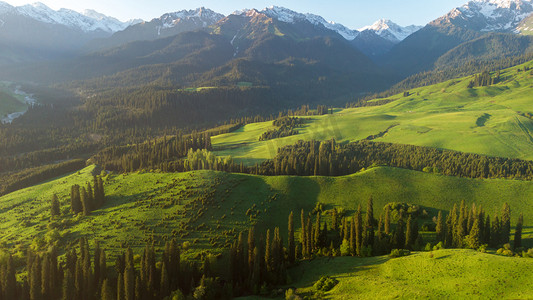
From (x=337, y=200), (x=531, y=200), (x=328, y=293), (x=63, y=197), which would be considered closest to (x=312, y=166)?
(x=337, y=200)

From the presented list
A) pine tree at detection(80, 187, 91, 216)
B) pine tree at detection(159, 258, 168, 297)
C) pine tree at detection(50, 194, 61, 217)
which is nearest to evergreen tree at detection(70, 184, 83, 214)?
pine tree at detection(80, 187, 91, 216)

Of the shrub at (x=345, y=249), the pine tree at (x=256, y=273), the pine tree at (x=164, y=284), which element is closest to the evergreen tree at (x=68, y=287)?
the pine tree at (x=164, y=284)

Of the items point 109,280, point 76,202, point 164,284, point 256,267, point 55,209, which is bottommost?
point 109,280

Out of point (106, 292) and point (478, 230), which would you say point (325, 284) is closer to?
point (478, 230)

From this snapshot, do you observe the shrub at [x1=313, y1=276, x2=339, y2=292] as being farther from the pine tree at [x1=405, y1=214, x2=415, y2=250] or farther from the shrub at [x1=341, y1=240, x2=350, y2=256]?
the pine tree at [x1=405, y1=214, x2=415, y2=250]

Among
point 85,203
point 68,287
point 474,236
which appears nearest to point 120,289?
point 68,287

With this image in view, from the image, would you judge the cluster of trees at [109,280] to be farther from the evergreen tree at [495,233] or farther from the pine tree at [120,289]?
the evergreen tree at [495,233]
